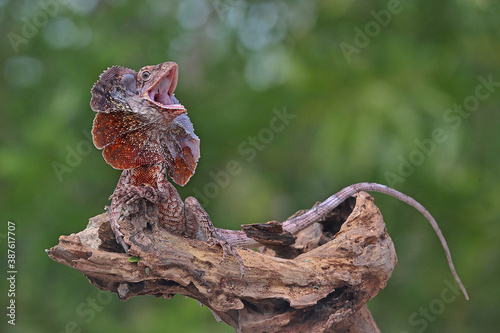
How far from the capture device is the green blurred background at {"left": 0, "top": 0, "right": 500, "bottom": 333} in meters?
3.63

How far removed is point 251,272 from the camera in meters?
1.99

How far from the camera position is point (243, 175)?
3.92m

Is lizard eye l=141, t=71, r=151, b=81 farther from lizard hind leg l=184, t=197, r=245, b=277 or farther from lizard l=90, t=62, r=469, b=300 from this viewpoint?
lizard hind leg l=184, t=197, r=245, b=277

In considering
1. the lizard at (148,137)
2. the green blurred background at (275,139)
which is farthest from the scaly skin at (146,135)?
the green blurred background at (275,139)

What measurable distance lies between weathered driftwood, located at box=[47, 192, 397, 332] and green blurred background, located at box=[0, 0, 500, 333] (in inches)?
53.1

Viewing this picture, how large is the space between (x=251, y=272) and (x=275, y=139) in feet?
6.44

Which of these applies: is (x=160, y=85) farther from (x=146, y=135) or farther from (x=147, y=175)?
(x=147, y=175)

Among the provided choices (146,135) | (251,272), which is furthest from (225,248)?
(146,135)

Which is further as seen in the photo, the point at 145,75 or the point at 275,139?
the point at 275,139

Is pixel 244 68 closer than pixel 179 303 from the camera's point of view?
No

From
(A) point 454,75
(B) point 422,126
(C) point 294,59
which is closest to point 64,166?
(C) point 294,59

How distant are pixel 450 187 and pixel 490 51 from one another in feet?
3.56

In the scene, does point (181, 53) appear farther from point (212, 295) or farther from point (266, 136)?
point (212, 295)

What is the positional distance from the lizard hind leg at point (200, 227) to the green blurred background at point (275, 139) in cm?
155
